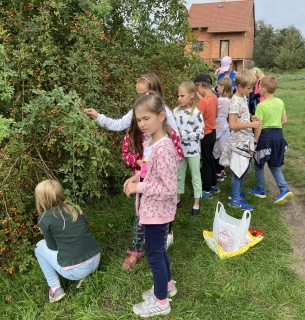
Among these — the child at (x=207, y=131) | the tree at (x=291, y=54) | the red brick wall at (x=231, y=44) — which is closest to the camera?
the child at (x=207, y=131)

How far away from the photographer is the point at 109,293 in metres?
2.63

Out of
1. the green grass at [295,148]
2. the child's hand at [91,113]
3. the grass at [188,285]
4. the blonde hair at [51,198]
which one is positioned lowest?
the grass at [188,285]

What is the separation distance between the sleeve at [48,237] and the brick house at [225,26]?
29.5 m

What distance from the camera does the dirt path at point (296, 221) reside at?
303 centimetres

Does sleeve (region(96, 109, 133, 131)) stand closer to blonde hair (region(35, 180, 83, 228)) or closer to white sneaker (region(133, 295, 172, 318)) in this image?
blonde hair (region(35, 180, 83, 228))

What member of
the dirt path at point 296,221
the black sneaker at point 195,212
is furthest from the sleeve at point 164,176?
the black sneaker at point 195,212

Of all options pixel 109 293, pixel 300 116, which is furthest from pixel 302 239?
pixel 300 116

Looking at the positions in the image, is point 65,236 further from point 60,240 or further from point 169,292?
point 169,292

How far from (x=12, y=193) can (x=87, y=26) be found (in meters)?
1.75

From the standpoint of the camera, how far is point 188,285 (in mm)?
2730

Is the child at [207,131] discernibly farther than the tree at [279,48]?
No

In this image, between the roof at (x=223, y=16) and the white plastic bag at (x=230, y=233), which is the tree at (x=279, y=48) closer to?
the roof at (x=223, y=16)

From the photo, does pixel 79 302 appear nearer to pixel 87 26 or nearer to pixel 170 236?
pixel 170 236

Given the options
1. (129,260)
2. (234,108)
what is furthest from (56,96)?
(234,108)
